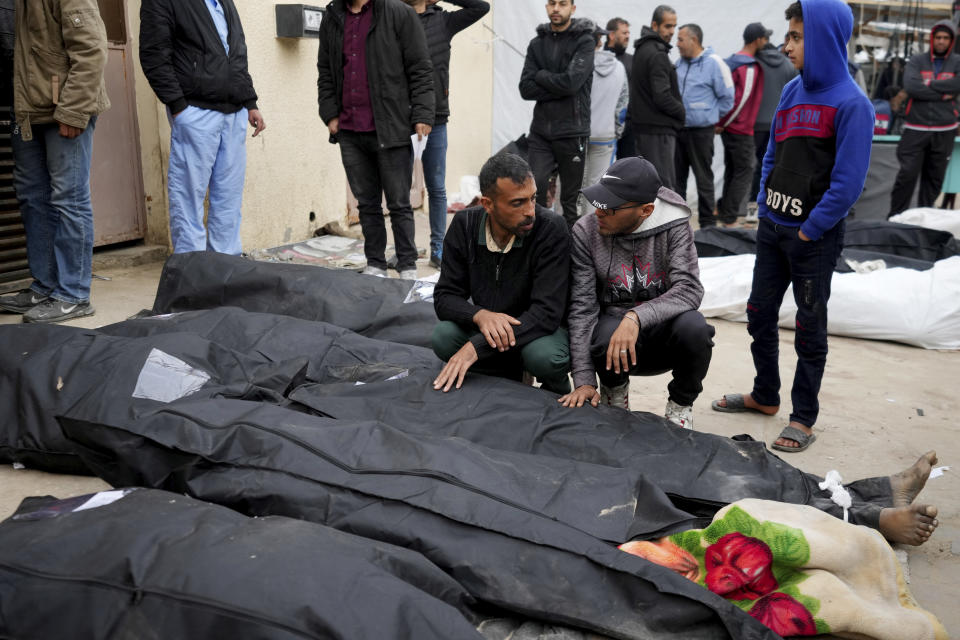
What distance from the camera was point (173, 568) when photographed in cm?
184

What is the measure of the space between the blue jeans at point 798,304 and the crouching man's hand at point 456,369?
1266 mm

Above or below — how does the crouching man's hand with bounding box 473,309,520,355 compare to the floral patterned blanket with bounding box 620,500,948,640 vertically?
above

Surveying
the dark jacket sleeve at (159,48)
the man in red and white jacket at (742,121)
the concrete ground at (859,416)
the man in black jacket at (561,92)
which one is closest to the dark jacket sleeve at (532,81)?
the man in black jacket at (561,92)

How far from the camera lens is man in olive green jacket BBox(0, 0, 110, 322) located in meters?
4.15

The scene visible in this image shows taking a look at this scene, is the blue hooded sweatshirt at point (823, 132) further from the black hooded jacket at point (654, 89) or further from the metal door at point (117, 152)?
the metal door at point (117, 152)

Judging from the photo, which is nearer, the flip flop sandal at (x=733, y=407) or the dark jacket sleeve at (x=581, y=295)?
the dark jacket sleeve at (x=581, y=295)

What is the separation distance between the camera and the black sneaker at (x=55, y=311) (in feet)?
14.2

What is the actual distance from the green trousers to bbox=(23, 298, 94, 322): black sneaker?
7.24ft

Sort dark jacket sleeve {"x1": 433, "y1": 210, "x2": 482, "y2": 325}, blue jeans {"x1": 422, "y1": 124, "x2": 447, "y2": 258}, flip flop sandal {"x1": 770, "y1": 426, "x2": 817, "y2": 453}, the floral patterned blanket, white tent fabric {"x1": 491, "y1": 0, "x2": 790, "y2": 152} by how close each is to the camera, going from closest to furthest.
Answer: the floral patterned blanket
dark jacket sleeve {"x1": 433, "y1": 210, "x2": 482, "y2": 325}
flip flop sandal {"x1": 770, "y1": 426, "x2": 817, "y2": 453}
blue jeans {"x1": 422, "y1": 124, "x2": 447, "y2": 258}
white tent fabric {"x1": 491, "y1": 0, "x2": 790, "y2": 152}

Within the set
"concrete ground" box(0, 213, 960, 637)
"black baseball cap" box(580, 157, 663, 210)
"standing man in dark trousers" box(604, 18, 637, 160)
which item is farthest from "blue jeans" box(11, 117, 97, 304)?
"standing man in dark trousers" box(604, 18, 637, 160)

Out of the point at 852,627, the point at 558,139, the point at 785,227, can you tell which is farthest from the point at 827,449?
the point at 558,139

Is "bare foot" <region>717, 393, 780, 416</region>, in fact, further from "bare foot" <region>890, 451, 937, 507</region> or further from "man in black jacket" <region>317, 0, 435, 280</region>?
"man in black jacket" <region>317, 0, 435, 280</region>

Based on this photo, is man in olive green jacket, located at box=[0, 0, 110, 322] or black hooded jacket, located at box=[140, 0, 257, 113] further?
black hooded jacket, located at box=[140, 0, 257, 113]

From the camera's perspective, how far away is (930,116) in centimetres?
763
